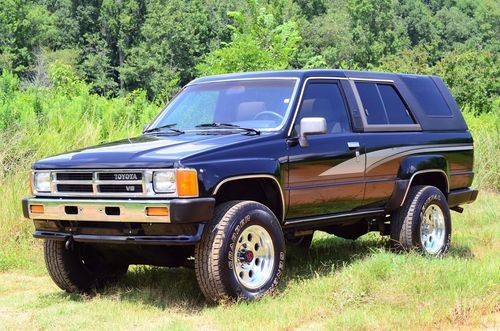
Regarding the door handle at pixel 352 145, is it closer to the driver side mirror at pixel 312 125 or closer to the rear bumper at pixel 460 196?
the driver side mirror at pixel 312 125

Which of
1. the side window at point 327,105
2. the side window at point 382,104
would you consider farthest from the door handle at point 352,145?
the side window at point 382,104

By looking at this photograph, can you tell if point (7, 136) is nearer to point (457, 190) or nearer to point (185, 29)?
point (457, 190)

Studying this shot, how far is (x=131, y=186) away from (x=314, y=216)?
6.10ft

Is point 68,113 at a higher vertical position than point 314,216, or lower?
higher

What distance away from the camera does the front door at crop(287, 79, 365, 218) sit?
6.77 m

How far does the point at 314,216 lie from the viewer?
278 inches

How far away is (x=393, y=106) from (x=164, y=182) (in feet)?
A: 10.7

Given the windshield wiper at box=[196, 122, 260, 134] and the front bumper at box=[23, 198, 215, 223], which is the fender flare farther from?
the front bumper at box=[23, 198, 215, 223]

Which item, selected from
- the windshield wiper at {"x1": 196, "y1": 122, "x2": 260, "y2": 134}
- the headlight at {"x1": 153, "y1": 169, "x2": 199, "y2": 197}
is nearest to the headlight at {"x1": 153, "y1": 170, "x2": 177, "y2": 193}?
the headlight at {"x1": 153, "y1": 169, "x2": 199, "y2": 197}

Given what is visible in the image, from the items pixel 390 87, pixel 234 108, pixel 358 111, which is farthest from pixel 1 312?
pixel 390 87

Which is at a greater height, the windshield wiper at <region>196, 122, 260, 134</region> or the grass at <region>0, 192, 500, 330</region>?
the windshield wiper at <region>196, 122, 260, 134</region>

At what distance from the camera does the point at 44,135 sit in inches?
445

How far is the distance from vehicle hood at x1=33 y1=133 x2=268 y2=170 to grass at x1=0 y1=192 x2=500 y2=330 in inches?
45.7

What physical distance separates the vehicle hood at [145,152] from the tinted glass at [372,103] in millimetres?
1690
